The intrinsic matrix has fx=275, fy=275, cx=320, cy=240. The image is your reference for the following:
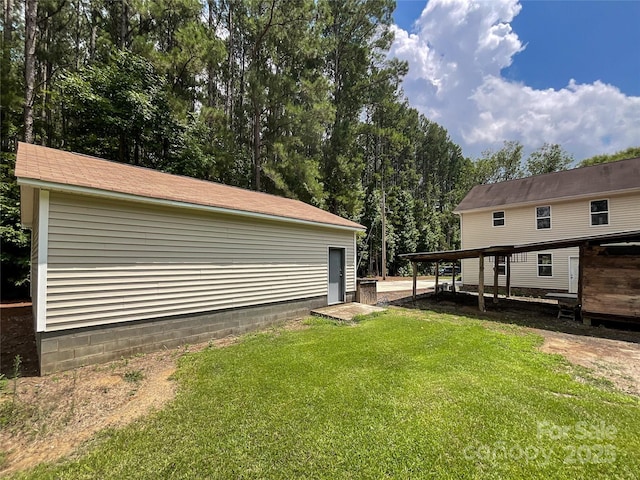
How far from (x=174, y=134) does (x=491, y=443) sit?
52.0 ft

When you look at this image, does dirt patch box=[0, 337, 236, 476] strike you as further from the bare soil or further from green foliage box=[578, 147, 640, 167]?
green foliage box=[578, 147, 640, 167]

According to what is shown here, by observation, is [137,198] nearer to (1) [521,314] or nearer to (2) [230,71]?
(1) [521,314]

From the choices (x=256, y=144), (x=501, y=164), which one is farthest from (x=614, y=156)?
(x=256, y=144)

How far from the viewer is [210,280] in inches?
238

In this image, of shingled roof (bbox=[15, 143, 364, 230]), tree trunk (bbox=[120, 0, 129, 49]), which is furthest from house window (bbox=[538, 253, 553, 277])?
tree trunk (bbox=[120, 0, 129, 49])

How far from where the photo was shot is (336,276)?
382 inches

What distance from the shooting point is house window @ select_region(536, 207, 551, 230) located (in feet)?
44.2

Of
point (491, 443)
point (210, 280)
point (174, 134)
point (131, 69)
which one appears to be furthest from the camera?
point (174, 134)

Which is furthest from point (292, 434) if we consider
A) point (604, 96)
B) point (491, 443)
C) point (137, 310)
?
point (604, 96)

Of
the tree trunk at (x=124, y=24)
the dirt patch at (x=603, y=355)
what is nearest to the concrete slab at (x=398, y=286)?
the dirt patch at (x=603, y=355)

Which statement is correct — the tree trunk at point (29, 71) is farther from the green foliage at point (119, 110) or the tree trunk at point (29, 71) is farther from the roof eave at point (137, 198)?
the roof eave at point (137, 198)

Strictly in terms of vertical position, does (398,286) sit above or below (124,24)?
below

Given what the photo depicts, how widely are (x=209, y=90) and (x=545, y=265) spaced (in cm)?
2131

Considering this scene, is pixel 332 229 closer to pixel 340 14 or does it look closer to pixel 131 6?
pixel 131 6
